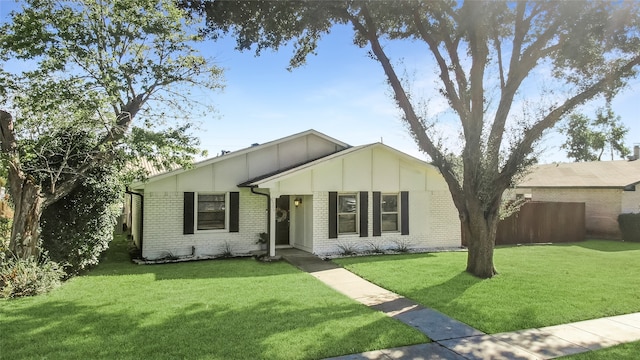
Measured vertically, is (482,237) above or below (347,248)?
above

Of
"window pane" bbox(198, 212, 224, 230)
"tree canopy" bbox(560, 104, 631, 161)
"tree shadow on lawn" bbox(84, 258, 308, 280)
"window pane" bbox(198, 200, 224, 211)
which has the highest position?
"tree canopy" bbox(560, 104, 631, 161)

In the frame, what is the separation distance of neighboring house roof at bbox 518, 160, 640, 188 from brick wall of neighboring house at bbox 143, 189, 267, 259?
14.1 metres

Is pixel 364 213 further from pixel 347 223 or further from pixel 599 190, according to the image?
pixel 599 190

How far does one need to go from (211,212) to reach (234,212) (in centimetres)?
83

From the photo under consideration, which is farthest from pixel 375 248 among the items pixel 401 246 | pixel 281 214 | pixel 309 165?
pixel 309 165

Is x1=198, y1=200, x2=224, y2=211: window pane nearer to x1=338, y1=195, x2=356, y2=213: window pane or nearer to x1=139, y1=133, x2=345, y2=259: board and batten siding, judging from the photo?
x1=139, y1=133, x2=345, y2=259: board and batten siding

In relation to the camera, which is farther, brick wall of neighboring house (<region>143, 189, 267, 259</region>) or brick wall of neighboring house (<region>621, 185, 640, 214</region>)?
brick wall of neighboring house (<region>621, 185, 640, 214</region>)

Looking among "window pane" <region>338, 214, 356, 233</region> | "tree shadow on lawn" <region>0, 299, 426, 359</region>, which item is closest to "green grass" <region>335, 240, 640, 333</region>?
"window pane" <region>338, 214, 356, 233</region>

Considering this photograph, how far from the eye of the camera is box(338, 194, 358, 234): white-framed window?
15.2 meters

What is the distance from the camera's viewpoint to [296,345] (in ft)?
19.1

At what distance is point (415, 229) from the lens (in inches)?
637

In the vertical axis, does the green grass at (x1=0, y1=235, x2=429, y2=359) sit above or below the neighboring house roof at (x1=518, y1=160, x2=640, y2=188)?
below

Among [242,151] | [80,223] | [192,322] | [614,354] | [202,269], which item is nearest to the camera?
[614,354]

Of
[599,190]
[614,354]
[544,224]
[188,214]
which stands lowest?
[614,354]
